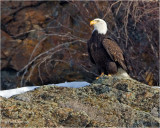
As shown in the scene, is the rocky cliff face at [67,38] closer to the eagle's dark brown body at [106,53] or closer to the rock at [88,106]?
the eagle's dark brown body at [106,53]

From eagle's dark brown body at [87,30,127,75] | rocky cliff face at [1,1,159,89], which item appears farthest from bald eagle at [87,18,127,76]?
rocky cliff face at [1,1,159,89]

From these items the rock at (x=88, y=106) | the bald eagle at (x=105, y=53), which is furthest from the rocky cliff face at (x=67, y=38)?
the rock at (x=88, y=106)

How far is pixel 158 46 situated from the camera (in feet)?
25.7

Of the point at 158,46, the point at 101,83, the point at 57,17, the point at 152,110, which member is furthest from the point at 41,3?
the point at 152,110

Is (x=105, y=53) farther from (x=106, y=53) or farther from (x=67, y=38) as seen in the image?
(x=67, y=38)

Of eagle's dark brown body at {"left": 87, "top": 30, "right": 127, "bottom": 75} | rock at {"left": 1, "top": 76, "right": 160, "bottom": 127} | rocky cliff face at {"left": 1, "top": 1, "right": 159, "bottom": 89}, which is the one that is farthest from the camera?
rocky cliff face at {"left": 1, "top": 1, "right": 159, "bottom": 89}

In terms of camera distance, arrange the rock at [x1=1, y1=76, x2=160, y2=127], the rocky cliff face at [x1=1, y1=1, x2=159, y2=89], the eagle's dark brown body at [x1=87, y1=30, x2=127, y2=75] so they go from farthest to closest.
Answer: the rocky cliff face at [x1=1, y1=1, x2=159, y2=89]
the eagle's dark brown body at [x1=87, y1=30, x2=127, y2=75]
the rock at [x1=1, y1=76, x2=160, y2=127]

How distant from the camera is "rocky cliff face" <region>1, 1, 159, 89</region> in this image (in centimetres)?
782

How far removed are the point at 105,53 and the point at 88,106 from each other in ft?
8.13

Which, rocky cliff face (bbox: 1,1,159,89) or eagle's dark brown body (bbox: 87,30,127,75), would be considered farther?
rocky cliff face (bbox: 1,1,159,89)

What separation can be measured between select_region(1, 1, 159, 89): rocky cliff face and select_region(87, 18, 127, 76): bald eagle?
218 centimetres

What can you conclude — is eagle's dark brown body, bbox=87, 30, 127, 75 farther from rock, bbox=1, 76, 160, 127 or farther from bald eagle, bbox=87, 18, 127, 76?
rock, bbox=1, 76, 160, 127

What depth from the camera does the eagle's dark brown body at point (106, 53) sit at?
5266 millimetres

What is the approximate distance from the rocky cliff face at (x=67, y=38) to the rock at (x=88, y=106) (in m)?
4.33
